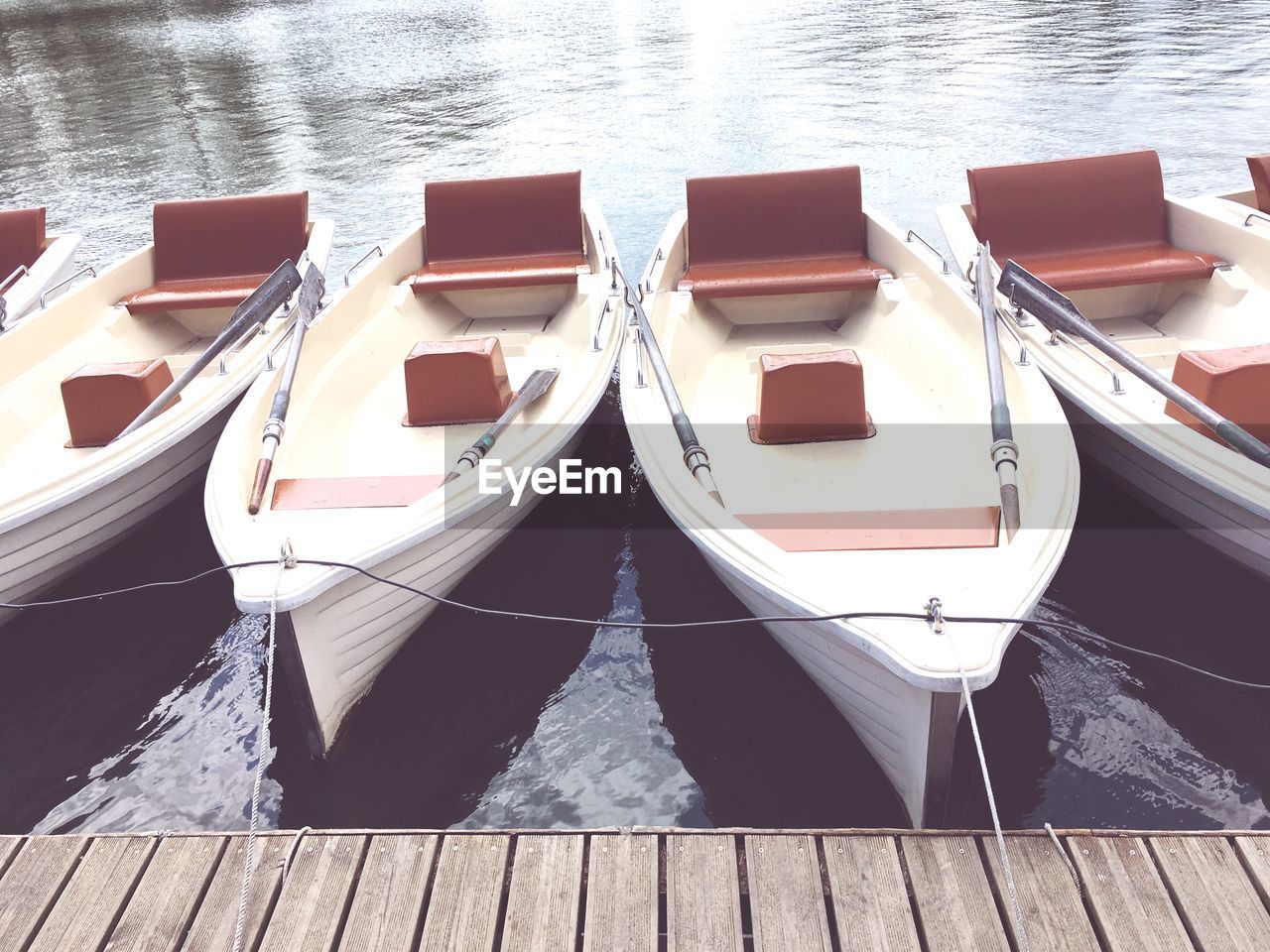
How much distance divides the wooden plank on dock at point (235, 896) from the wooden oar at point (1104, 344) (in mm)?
3441

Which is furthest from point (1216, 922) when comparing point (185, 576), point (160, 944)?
point (185, 576)

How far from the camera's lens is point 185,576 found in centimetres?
455

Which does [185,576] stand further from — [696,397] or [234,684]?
[696,397]

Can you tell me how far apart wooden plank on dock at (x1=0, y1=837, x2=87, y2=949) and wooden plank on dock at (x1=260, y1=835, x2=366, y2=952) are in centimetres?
69

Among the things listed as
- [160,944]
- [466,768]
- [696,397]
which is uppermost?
[696,397]

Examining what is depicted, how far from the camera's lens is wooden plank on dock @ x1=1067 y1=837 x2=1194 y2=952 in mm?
2382

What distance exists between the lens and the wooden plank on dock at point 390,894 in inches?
98.1

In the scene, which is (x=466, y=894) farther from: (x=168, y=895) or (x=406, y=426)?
(x=406, y=426)

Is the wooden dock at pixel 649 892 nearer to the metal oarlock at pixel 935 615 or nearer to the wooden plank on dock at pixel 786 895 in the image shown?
the wooden plank on dock at pixel 786 895

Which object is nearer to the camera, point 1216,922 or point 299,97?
point 1216,922

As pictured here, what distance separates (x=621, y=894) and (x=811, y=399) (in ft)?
6.92

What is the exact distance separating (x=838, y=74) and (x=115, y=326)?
43.4 ft

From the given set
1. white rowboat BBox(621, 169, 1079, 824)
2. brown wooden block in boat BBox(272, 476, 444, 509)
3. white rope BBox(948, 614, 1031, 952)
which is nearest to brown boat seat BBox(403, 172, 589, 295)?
white rowboat BBox(621, 169, 1079, 824)

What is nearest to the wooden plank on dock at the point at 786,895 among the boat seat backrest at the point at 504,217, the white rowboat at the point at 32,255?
the boat seat backrest at the point at 504,217
